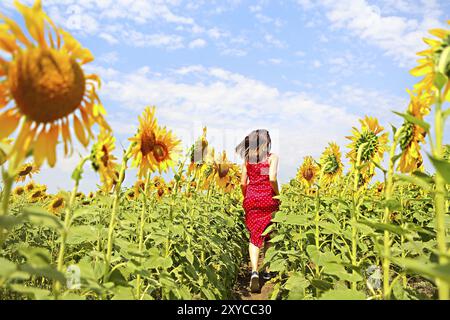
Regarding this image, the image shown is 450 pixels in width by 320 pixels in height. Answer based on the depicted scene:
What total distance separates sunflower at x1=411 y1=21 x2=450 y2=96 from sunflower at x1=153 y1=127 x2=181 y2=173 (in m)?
1.54

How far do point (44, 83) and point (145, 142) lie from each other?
49.4 inches

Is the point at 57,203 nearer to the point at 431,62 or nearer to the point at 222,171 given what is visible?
the point at 222,171

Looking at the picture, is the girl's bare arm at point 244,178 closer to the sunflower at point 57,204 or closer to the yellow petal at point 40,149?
the sunflower at point 57,204

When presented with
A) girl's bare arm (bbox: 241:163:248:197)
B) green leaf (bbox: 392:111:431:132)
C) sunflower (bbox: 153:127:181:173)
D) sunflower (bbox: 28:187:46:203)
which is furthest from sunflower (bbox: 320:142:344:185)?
sunflower (bbox: 28:187:46:203)

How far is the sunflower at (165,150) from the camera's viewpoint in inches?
103

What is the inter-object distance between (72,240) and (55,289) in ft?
3.24

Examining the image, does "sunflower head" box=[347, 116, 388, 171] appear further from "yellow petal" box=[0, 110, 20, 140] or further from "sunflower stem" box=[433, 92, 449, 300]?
"yellow petal" box=[0, 110, 20, 140]

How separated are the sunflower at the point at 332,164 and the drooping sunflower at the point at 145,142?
8.52 feet

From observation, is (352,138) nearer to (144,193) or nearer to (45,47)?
(144,193)

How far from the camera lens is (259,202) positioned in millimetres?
5434

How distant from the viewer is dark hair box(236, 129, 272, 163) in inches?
219

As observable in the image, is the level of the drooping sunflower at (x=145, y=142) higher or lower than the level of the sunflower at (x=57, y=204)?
lower

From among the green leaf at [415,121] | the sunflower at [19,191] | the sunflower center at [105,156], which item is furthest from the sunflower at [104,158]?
the sunflower at [19,191]

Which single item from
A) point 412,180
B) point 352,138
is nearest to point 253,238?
point 352,138
